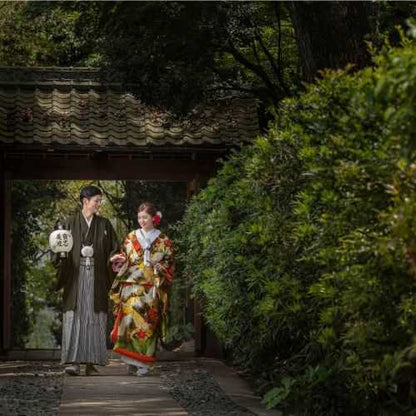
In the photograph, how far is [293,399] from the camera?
29.6 feet

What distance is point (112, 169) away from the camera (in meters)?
16.2

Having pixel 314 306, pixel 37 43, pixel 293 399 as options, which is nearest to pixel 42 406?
pixel 293 399

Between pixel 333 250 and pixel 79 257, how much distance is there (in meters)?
7.28

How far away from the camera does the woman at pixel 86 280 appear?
556 inches

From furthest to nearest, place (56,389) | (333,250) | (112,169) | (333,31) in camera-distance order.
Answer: (112,169), (56,389), (333,31), (333,250)

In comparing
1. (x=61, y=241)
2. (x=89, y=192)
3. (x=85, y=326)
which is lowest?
(x=85, y=326)

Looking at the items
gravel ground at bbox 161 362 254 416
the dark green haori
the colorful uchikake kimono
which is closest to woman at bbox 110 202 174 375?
the colorful uchikake kimono

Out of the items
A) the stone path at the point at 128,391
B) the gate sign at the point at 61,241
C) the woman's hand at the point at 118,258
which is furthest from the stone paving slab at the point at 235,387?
the gate sign at the point at 61,241

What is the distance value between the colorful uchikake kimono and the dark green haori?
0.58 feet

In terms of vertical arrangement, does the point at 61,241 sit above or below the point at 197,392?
above

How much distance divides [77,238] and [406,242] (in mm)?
8617

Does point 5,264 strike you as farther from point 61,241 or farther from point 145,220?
point 145,220

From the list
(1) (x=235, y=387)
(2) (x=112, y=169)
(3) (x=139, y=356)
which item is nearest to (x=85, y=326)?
(3) (x=139, y=356)

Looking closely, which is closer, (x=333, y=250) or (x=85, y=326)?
(x=333, y=250)
